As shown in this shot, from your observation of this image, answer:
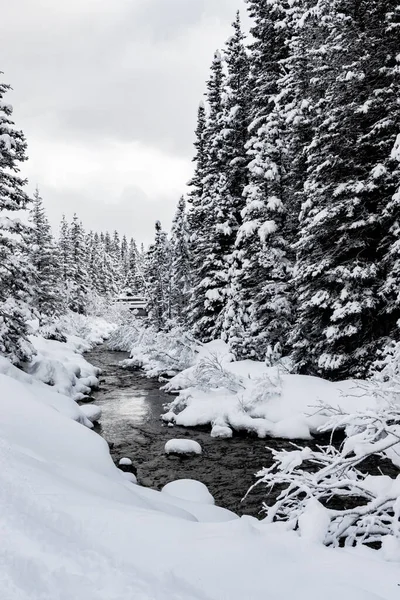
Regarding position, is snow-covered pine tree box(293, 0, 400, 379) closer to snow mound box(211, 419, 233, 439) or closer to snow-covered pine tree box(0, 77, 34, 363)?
snow mound box(211, 419, 233, 439)

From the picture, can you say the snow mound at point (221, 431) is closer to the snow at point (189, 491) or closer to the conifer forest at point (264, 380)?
the conifer forest at point (264, 380)

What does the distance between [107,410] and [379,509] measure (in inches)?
464

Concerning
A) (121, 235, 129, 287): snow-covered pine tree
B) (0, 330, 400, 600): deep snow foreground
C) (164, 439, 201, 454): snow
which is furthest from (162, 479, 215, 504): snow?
(121, 235, 129, 287): snow-covered pine tree

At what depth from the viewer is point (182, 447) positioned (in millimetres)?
10727

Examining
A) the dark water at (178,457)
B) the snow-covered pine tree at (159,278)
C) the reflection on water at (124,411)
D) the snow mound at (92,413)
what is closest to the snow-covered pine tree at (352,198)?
the dark water at (178,457)

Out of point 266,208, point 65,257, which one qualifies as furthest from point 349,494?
point 65,257

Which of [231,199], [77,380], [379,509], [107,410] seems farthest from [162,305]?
[379,509]

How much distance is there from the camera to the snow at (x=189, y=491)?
7.65 m

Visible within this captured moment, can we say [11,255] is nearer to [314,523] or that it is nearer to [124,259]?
[314,523]

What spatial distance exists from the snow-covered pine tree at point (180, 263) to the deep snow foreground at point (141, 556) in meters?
29.9

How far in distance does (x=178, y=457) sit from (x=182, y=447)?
27cm

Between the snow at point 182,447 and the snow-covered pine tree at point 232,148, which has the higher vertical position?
the snow-covered pine tree at point 232,148

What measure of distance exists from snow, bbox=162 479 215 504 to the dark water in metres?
0.46

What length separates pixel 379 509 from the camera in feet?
15.2
